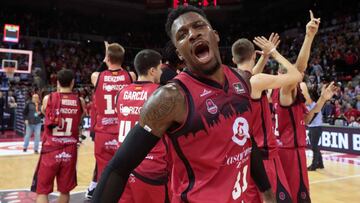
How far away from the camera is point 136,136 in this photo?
156cm

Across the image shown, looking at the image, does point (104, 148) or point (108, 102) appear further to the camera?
point (108, 102)

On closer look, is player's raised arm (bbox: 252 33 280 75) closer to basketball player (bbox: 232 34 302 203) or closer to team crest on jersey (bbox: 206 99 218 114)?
basketball player (bbox: 232 34 302 203)

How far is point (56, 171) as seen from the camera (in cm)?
456

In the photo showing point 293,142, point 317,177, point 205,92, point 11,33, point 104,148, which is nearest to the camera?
point 205,92

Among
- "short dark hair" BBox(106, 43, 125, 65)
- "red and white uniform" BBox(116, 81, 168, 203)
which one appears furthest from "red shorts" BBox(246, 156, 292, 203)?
"short dark hair" BBox(106, 43, 125, 65)

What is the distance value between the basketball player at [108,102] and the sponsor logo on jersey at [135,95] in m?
1.13

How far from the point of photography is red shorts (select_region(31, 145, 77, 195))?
14.6 ft

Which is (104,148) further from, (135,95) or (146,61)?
(146,61)

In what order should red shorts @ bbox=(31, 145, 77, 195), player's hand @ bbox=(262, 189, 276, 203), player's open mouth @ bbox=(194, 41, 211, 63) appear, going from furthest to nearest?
red shorts @ bbox=(31, 145, 77, 195), player's hand @ bbox=(262, 189, 276, 203), player's open mouth @ bbox=(194, 41, 211, 63)

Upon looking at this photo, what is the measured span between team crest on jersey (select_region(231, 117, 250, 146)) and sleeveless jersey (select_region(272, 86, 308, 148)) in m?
2.16

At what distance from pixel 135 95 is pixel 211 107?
1854 mm

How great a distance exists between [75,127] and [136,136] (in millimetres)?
3362

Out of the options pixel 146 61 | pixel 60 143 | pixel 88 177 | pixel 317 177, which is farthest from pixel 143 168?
pixel 317 177

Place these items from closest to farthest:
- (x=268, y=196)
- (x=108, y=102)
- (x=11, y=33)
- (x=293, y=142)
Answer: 1. (x=268, y=196)
2. (x=293, y=142)
3. (x=108, y=102)
4. (x=11, y=33)
